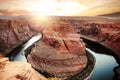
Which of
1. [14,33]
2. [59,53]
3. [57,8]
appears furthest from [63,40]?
[14,33]

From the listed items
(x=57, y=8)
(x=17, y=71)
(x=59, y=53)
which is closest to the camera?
(x=17, y=71)

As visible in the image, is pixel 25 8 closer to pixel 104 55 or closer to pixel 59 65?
pixel 59 65

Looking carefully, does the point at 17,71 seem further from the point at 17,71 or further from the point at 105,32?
the point at 105,32

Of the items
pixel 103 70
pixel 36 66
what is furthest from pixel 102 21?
pixel 36 66

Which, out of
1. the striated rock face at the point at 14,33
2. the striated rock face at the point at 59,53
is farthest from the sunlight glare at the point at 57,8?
the striated rock face at the point at 14,33

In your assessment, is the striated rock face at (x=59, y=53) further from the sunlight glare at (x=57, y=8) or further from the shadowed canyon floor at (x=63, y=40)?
the sunlight glare at (x=57, y=8)
